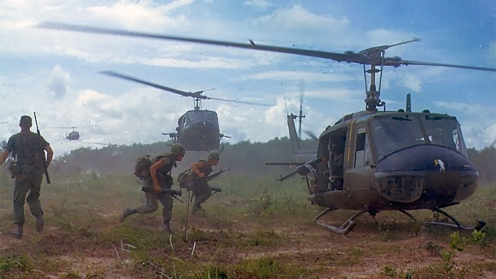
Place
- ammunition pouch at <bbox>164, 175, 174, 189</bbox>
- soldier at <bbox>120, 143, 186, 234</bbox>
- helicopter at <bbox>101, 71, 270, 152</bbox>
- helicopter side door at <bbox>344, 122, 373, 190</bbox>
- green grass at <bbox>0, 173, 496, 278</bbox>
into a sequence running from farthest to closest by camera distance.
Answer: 1. helicopter at <bbox>101, 71, 270, 152</bbox>
2. ammunition pouch at <bbox>164, 175, 174, 189</bbox>
3. soldier at <bbox>120, 143, 186, 234</bbox>
4. helicopter side door at <bbox>344, 122, 373, 190</bbox>
5. green grass at <bbox>0, 173, 496, 278</bbox>

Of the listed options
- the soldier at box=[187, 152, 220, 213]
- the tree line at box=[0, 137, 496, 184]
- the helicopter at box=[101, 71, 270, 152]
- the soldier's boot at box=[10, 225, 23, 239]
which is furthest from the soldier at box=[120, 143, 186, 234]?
the tree line at box=[0, 137, 496, 184]

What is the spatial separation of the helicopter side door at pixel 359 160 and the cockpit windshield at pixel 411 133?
231 mm

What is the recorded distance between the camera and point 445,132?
748cm

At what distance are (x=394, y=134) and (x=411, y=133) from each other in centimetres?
24

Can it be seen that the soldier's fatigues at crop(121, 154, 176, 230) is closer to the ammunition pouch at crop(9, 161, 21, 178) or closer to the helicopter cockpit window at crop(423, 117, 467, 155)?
the ammunition pouch at crop(9, 161, 21, 178)

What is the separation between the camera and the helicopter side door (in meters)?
7.45

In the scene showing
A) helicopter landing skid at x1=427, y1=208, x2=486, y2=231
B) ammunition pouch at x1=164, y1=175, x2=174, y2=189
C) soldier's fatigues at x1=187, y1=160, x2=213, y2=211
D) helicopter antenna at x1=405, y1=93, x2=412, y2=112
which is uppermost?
helicopter antenna at x1=405, y1=93, x2=412, y2=112

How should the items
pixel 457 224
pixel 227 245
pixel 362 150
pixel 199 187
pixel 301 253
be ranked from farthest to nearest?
pixel 199 187 → pixel 362 150 → pixel 457 224 → pixel 227 245 → pixel 301 253

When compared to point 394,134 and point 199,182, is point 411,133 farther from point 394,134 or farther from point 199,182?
point 199,182

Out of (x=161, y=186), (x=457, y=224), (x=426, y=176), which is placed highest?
(x=426, y=176)

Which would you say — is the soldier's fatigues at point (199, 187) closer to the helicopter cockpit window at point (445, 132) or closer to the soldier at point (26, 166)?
the soldier at point (26, 166)

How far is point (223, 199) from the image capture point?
607 inches

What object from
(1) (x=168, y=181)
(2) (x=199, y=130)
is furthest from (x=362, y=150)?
(2) (x=199, y=130)

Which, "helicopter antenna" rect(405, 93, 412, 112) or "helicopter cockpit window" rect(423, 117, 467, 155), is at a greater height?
"helicopter antenna" rect(405, 93, 412, 112)
